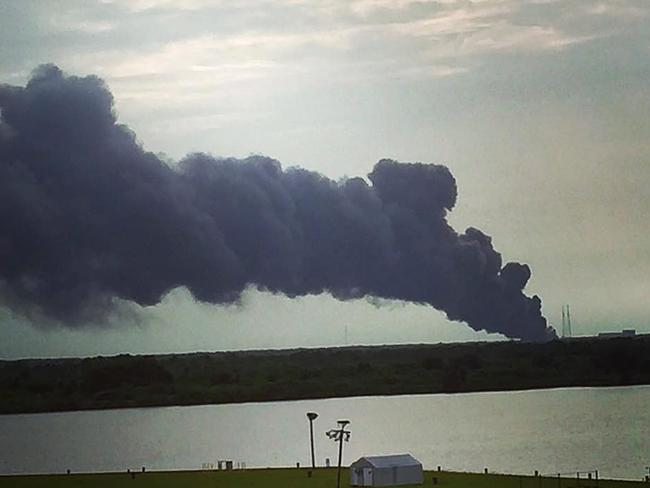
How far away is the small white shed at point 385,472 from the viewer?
4819 centimetres

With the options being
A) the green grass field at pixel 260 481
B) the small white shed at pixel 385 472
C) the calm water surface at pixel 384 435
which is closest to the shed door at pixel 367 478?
the small white shed at pixel 385 472

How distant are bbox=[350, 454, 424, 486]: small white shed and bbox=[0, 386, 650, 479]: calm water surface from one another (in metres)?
19.0

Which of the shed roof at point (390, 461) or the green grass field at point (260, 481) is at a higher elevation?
the shed roof at point (390, 461)

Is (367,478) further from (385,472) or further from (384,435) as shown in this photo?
(384,435)

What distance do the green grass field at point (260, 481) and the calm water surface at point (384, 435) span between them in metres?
15.9

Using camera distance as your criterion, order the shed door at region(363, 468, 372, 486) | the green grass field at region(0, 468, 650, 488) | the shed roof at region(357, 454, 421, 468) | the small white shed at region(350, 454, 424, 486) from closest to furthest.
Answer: the shed door at region(363, 468, 372, 486), the small white shed at region(350, 454, 424, 486), the green grass field at region(0, 468, 650, 488), the shed roof at region(357, 454, 421, 468)

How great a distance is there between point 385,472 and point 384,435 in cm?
5683

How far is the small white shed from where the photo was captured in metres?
48.2

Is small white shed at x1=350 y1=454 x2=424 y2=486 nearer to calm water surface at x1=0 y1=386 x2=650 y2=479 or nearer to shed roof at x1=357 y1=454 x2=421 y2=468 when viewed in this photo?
shed roof at x1=357 y1=454 x2=421 y2=468

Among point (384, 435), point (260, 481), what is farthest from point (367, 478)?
point (384, 435)

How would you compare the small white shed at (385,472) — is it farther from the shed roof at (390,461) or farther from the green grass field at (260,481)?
the green grass field at (260,481)

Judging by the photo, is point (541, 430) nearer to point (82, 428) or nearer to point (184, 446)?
point (184, 446)

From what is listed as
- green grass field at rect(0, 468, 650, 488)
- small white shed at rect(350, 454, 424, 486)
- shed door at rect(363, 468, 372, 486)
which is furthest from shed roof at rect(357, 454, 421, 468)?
green grass field at rect(0, 468, 650, 488)

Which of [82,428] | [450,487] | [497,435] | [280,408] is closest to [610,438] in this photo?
[497,435]
